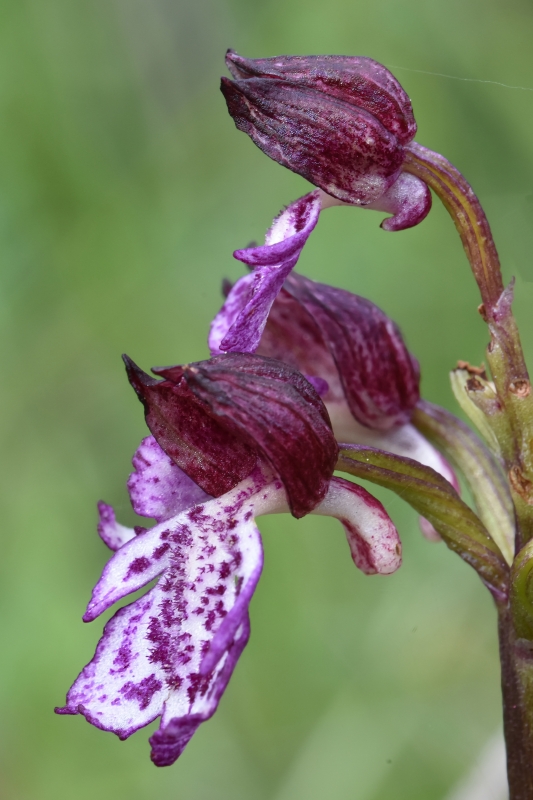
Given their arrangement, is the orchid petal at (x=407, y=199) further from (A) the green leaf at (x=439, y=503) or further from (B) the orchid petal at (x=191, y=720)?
(B) the orchid petal at (x=191, y=720)

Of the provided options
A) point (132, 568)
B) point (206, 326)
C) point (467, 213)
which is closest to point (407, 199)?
point (467, 213)

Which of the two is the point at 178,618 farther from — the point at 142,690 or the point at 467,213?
the point at 467,213

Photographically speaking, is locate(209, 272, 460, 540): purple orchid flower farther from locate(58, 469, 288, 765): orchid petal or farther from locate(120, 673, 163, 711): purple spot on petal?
locate(120, 673, 163, 711): purple spot on petal

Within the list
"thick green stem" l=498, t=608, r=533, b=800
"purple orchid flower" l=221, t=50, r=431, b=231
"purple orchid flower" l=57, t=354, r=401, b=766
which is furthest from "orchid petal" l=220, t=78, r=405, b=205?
"thick green stem" l=498, t=608, r=533, b=800

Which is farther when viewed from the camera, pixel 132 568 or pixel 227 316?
pixel 227 316

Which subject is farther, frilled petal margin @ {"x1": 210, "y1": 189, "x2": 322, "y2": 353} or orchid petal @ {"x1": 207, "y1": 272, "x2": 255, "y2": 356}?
orchid petal @ {"x1": 207, "y1": 272, "x2": 255, "y2": 356}

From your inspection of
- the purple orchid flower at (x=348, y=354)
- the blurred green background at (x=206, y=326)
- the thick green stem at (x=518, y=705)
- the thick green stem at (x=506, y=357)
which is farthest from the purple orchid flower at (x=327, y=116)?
the blurred green background at (x=206, y=326)
